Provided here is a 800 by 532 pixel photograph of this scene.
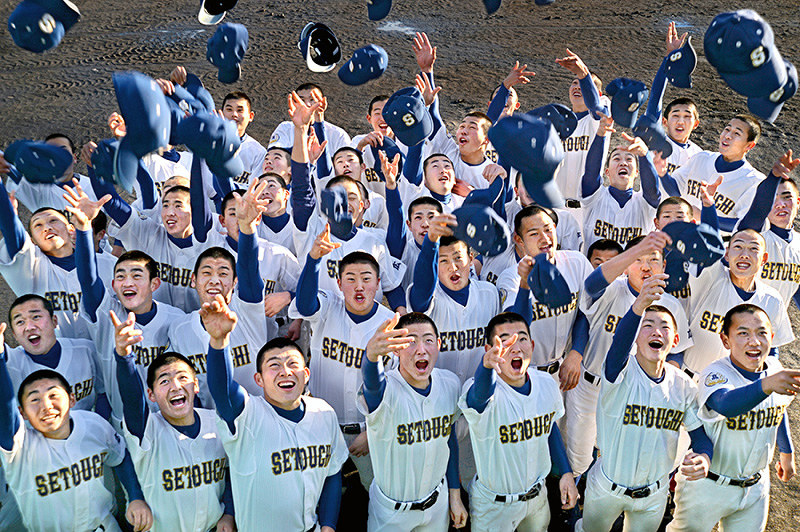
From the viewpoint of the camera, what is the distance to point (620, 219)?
21.1 feet

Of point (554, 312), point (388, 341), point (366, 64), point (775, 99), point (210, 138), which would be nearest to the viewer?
point (388, 341)

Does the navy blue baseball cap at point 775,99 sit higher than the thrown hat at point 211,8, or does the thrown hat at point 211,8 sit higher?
the thrown hat at point 211,8

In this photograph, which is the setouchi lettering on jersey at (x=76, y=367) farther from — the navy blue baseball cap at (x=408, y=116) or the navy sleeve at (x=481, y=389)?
the navy blue baseball cap at (x=408, y=116)

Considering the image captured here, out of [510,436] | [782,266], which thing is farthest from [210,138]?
[782,266]

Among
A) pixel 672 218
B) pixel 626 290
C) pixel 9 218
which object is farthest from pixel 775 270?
pixel 9 218

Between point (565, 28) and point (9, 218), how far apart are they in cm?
1123

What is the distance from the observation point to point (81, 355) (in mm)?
4914

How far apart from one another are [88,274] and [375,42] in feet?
31.6

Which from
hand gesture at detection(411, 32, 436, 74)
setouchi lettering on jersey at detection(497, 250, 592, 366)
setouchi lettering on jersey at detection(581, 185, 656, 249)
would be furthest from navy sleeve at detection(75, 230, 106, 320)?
setouchi lettering on jersey at detection(581, 185, 656, 249)

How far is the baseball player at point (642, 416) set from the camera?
462 cm

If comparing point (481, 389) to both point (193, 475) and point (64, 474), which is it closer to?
point (193, 475)

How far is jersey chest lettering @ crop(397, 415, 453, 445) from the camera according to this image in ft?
14.8

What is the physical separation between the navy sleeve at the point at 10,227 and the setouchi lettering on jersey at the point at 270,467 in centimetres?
201

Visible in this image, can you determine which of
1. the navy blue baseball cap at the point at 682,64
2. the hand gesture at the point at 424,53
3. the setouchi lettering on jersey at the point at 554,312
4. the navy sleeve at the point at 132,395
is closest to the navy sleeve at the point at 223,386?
the navy sleeve at the point at 132,395
